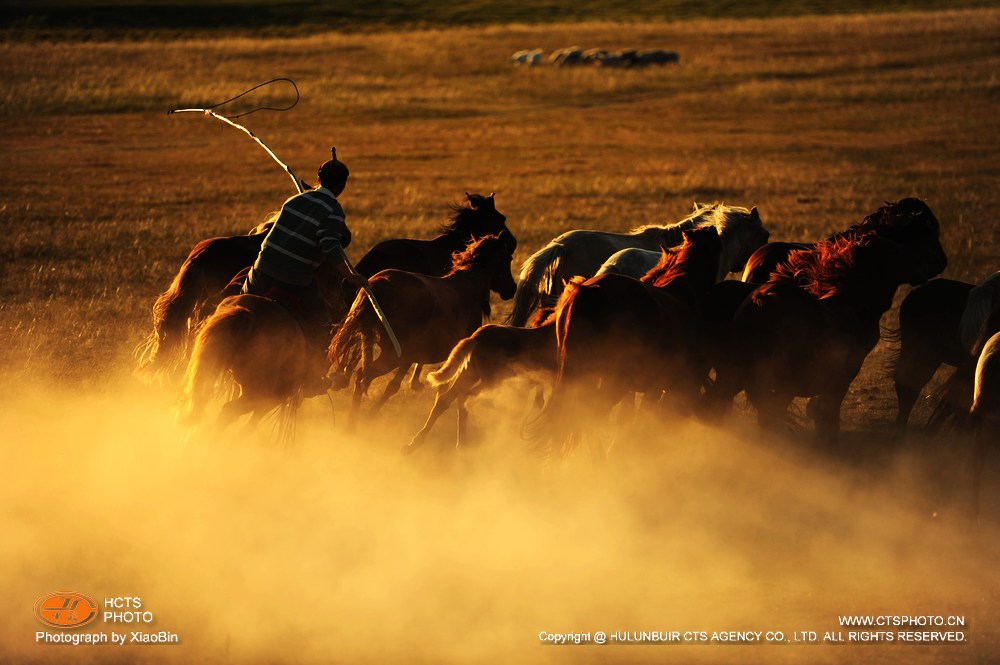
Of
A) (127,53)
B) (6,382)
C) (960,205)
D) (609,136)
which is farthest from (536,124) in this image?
(6,382)

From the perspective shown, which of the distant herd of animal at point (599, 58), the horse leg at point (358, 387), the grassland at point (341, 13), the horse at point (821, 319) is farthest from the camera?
the grassland at point (341, 13)

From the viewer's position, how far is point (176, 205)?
73.9ft

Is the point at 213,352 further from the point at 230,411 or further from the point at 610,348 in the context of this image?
the point at 610,348

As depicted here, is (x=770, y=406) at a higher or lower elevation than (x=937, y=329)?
lower

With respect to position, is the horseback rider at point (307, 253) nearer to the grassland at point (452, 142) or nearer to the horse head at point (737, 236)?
the grassland at point (452, 142)

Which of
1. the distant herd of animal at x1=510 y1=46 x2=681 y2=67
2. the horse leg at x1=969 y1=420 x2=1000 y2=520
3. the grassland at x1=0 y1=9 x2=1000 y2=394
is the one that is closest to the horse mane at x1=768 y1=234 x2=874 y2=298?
the horse leg at x1=969 y1=420 x2=1000 y2=520

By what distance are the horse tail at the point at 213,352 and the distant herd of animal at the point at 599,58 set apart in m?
41.9

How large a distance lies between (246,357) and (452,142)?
24482 mm

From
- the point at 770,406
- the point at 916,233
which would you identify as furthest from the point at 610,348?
the point at 916,233

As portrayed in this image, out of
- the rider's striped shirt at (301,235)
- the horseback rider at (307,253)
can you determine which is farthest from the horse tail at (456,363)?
the rider's striped shirt at (301,235)

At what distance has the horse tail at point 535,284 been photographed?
441 inches

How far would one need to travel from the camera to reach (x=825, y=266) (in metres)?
9.33

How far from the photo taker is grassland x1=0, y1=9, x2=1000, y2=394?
57.6 feet

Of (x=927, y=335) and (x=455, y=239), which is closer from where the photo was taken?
(x=927, y=335)
